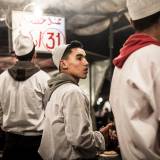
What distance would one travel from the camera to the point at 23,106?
5.20 metres

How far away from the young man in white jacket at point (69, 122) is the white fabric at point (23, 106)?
3.79 feet

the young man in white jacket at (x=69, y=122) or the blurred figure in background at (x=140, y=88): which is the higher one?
the blurred figure in background at (x=140, y=88)

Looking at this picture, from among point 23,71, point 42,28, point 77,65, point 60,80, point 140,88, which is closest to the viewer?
point 140,88

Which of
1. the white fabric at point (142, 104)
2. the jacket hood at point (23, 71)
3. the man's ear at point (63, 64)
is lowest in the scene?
the jacket hood at point (23, 71)

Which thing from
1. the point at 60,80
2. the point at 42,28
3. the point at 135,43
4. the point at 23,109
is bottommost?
the point at 23,109

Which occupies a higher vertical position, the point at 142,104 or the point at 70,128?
the point at 142,104

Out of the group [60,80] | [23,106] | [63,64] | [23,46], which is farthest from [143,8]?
[23,46]

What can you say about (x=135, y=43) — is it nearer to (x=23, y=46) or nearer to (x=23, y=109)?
(x=23, y=109)

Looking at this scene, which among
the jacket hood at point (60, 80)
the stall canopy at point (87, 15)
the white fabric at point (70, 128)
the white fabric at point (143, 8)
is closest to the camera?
the white fabric at point (143, 8)

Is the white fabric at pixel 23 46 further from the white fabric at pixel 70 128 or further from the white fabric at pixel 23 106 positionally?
the white fabric at pixel 70 128

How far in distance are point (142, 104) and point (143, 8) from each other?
23.7 inches

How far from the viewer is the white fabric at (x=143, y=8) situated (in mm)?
2242

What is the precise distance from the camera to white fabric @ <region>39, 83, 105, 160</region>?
3.57 metres

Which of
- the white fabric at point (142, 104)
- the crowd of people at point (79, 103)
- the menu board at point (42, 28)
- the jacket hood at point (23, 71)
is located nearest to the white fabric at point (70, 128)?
the crowd of people at point (79, 103)
